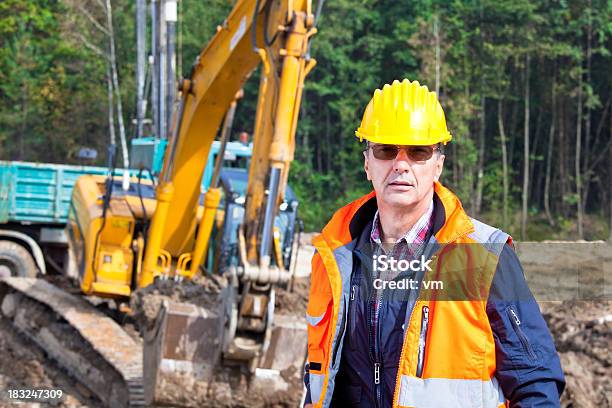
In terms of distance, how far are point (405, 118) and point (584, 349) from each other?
6.15 m

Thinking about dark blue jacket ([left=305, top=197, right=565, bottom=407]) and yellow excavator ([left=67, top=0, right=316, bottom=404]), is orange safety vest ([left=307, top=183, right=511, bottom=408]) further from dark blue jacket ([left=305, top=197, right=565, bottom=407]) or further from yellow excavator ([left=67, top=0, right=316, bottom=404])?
yellow excavator ([left=67, top=0, right=316, bottom=404])

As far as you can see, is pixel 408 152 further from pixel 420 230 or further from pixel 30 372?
pixel 30 372

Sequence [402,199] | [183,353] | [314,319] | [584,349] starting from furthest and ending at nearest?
[584,349]
[183,353]
[314,319]
[402,199]

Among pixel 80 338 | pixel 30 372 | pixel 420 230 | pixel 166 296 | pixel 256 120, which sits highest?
pixel 256 120

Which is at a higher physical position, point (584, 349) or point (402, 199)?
point (402, 199)

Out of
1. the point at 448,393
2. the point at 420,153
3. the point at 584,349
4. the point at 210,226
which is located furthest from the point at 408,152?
the point at 210,226

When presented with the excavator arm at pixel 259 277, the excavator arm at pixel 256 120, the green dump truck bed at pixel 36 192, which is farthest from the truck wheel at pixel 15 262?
the excavator arm at pixel 259 277

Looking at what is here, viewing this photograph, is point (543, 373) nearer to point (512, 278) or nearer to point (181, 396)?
point (512, 278)

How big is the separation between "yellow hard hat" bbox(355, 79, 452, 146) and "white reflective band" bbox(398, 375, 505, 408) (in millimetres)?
608

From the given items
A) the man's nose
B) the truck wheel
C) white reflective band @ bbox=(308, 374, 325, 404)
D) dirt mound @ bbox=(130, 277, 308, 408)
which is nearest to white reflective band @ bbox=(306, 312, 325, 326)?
white reflective band @ bbox=(308, 374, 325, 404)

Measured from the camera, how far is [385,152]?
2.81 meters

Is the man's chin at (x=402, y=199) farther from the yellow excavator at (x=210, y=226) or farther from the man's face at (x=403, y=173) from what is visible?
the yellow excavator at (x=210, y=226)

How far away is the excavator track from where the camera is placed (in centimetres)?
938

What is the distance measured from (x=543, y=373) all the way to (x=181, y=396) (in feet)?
18.5
